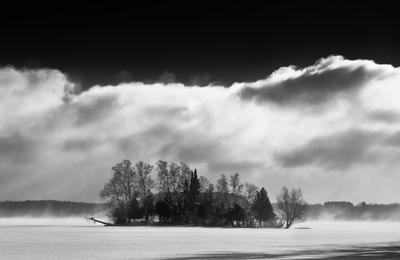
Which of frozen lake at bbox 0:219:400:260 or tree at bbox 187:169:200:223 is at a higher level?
tree at bbox 187:169:200:223

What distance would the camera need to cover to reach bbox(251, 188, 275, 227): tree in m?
145

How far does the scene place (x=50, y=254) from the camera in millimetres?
33719

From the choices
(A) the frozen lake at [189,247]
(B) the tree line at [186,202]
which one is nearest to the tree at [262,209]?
(B) the tree line at [186,202]

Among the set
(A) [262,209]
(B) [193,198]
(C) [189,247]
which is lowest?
(C) [189,247]

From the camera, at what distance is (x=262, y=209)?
14500cm

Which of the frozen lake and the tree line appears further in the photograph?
the tree line

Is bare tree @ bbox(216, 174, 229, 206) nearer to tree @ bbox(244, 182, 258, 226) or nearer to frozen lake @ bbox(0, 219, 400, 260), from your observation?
tree @ bbox(244, 182, 258, 226)

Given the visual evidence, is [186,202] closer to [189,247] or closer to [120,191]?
[120,191]

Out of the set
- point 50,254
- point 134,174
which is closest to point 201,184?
point 134,174

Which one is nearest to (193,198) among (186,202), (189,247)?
(186,202)

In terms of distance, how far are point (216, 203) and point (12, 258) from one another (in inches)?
4518

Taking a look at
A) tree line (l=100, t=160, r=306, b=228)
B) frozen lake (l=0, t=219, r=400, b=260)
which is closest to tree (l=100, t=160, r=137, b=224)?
tree line (l=100, t=160, r=306, b=228)

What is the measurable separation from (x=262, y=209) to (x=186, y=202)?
2488 cm

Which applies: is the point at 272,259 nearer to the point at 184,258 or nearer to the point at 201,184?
the point at 184,258
